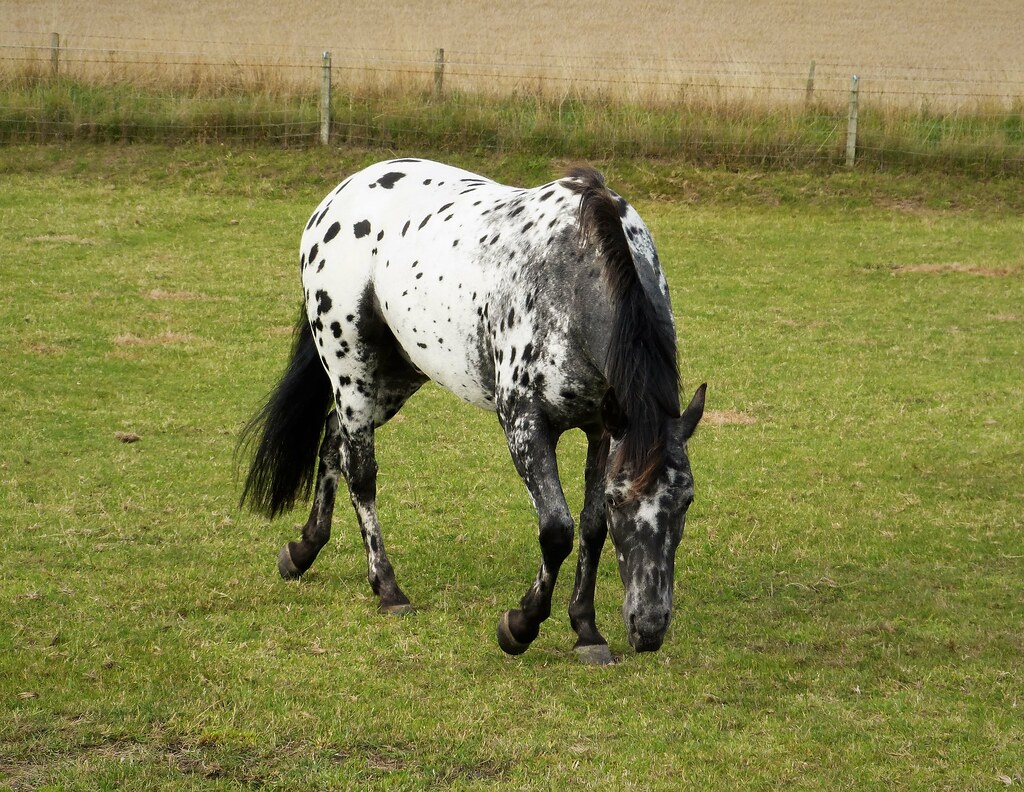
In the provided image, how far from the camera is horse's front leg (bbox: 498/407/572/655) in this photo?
4.83 meters

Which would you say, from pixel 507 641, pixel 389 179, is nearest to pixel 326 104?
pixel 389 179

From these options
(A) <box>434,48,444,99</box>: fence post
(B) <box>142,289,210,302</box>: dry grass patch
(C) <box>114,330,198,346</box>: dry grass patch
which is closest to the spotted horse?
(C) <box>114,330,198,346</box>: dry grass patch

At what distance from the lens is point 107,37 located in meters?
22.5

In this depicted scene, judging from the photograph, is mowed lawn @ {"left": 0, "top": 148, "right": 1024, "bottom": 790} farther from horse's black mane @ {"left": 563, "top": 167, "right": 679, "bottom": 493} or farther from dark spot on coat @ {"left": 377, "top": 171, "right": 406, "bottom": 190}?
dark spot on coat @ {"left": 377, "top": 171, "right": 406, "bottom": 190}

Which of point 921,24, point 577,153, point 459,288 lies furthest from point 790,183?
point 921,24

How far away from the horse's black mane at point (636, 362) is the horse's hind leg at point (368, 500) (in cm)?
180

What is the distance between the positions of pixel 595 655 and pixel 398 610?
105cm

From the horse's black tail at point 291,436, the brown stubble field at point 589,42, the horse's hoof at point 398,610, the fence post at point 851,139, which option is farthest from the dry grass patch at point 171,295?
the fence post at point 851,139

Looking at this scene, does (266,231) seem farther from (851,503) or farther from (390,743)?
(390,743)

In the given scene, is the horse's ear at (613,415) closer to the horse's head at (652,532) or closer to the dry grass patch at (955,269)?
the horse's head at (652,532)

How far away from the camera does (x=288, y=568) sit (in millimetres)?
6051

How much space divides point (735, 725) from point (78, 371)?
7.08 metres

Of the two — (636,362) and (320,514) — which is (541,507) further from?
(320,514)

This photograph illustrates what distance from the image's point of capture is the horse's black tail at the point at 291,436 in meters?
6.36
